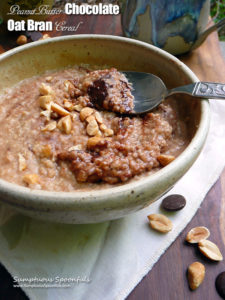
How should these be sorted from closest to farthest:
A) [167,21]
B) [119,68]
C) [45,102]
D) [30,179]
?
[30,179] < [45,102] < [119,68] < [167,21]

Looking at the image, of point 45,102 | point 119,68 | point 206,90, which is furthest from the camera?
point 119,68

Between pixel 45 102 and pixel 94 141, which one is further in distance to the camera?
pixel 45 102

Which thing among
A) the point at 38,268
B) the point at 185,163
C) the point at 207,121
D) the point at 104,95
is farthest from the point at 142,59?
the point at 38,268

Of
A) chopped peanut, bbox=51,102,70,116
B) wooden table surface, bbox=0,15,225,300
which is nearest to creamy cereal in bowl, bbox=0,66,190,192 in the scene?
chopped peanut, bbox=51,102,70,116

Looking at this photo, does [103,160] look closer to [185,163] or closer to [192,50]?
[185,163]

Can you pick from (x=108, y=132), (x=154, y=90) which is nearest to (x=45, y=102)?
(x=108, y=132)

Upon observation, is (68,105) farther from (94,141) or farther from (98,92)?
(94,141)

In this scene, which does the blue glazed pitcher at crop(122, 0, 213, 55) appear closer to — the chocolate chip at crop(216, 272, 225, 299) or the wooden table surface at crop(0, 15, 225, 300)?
the wooden table surface at crop(0, 15, 225, 300)
